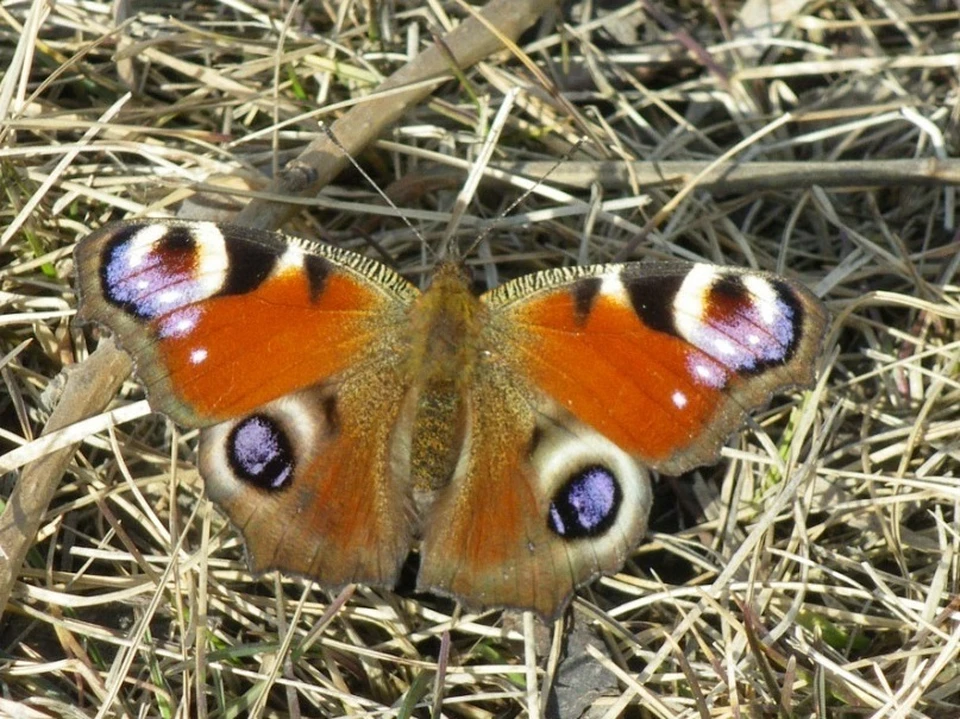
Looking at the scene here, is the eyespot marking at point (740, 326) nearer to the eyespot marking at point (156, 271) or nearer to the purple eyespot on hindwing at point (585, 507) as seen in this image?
the purple eyespot on hindwing at point (585, 507)

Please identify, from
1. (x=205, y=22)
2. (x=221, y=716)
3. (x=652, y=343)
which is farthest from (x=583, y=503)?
(x=205, y=22)

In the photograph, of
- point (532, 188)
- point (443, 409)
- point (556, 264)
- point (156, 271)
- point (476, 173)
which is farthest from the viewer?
point (556, 264)

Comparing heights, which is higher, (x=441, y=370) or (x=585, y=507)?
(x=441, y=370)

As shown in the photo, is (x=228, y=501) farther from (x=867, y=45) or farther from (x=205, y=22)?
(x=867, y=45)

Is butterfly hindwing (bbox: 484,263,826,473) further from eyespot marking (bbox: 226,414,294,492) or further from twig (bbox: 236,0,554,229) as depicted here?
twig (bbox: 236,0,554,229)

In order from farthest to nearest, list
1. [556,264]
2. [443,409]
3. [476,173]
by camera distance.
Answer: [556,264], [476,173], [443,409]

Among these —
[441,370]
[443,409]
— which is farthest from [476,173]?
[443,409]

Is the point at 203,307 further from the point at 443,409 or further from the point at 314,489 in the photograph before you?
the point at 443,409
